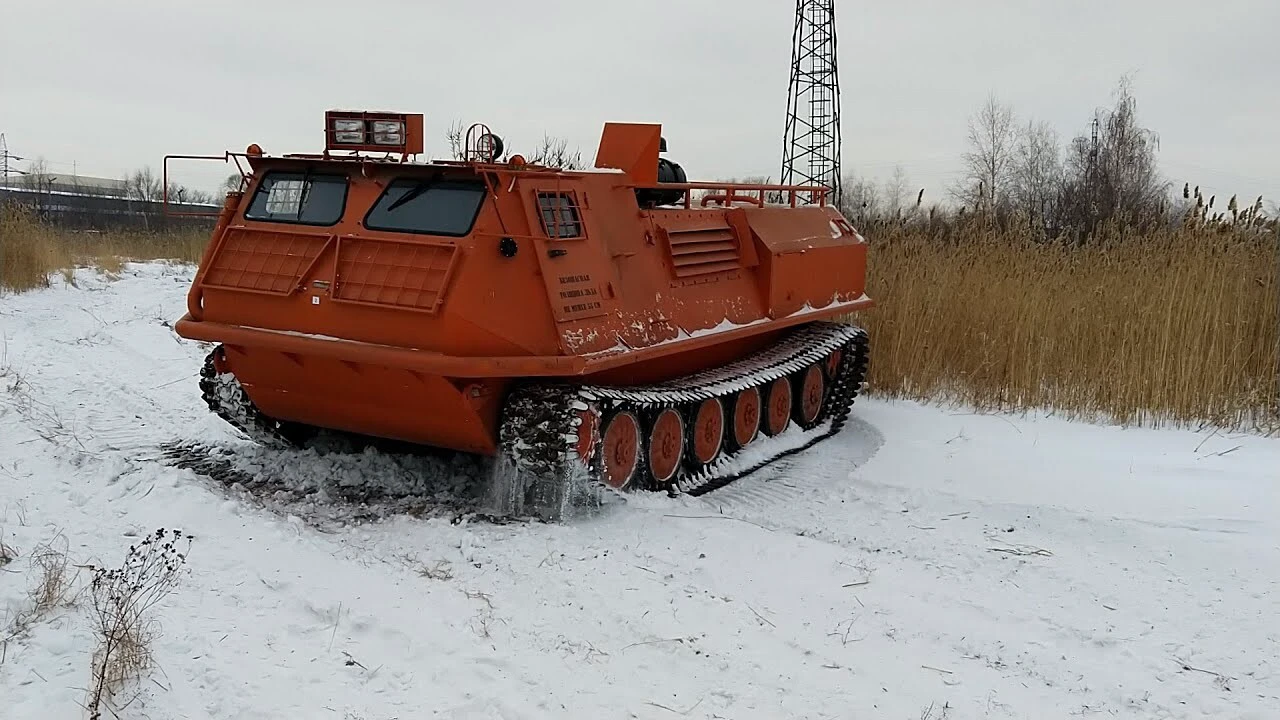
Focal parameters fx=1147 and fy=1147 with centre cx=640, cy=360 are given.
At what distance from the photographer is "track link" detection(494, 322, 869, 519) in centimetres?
695

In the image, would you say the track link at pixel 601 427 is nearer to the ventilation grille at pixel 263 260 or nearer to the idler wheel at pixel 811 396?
the idler wheel at pixel 811 396

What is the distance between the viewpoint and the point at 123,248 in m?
26.2

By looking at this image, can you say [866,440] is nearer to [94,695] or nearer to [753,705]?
[753,705]

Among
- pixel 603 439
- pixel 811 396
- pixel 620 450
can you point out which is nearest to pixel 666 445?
pixel 620 450

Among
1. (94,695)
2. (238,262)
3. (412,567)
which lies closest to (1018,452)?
(412,567)

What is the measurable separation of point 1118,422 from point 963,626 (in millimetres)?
5316

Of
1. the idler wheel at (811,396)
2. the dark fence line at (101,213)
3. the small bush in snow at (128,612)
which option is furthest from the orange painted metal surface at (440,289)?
the dark fence line at (101,213)

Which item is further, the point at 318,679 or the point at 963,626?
the point at 963,626

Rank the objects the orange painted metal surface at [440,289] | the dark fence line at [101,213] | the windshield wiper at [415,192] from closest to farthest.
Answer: the orange painted metal surface at [440,289]
the windshield wiper at [415,192]
the dark fence line at [101,213]

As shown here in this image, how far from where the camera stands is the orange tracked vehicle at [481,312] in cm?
688

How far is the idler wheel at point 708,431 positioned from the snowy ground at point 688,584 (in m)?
0.42

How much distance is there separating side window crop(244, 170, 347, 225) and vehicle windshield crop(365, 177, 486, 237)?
1.10 feet

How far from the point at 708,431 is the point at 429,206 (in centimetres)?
284

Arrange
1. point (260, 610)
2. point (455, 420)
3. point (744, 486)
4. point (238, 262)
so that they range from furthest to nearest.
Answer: point (744, 486)
point (238, 262)
point (455, 420)
point (260, 610)
